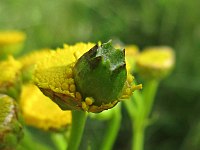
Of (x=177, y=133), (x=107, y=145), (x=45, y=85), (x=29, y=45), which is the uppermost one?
(x=45, y=85)

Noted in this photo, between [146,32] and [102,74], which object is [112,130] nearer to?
[102,74]

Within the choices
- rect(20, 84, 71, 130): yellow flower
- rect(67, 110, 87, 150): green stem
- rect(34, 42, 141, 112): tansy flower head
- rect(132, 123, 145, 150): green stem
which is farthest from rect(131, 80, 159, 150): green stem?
rect(34, 42, 141, 112): tansy flower head

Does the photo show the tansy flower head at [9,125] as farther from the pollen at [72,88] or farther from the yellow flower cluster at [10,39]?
the yellow flower cluster at [10,39]

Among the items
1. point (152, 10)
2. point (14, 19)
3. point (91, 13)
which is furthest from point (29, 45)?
point (152, 10)

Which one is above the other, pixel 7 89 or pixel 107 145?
pixel 7 89

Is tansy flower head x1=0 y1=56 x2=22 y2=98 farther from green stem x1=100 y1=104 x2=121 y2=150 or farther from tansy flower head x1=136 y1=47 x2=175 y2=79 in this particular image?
tansy flower head x1=136 y1=47 x2=175 y2=79

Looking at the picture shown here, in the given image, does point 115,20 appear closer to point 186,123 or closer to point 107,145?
point 186,123
